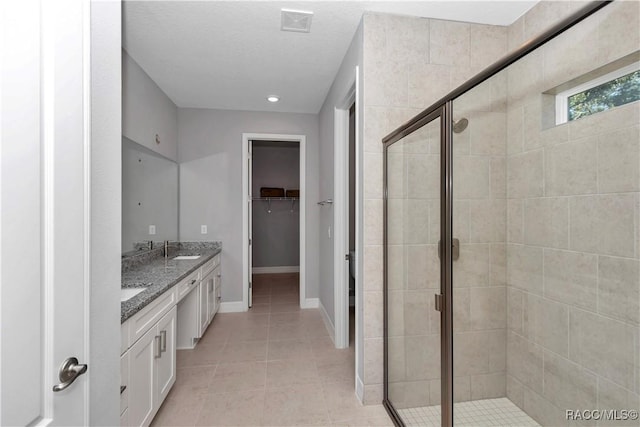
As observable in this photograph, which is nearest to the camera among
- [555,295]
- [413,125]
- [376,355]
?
[555,295]

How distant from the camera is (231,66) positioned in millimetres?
2639

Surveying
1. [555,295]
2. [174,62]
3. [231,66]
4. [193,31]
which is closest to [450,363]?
[555,295]

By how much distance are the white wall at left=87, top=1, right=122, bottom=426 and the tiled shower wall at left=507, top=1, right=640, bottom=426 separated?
5.00ft

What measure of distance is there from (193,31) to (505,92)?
2.08 metres

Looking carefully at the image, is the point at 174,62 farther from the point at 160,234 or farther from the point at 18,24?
the point at 18,24

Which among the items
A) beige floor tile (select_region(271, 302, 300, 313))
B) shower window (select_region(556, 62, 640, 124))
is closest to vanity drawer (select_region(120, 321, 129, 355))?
shower window (select_region(556, 62, 640, 124))

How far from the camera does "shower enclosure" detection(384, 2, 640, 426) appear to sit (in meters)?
0.99

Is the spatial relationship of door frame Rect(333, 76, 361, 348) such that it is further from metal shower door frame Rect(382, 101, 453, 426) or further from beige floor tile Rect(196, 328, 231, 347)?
metal shower door frame Rect(382, 101, 453, 426)

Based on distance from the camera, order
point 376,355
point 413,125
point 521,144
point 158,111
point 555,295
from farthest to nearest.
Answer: point 158,111 < point 376,355 < point 413,125 < point 521,144 < point 555,295

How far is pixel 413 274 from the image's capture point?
1671 mm

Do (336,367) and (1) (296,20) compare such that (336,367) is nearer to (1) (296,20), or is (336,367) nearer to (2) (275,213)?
(1) (296,20)

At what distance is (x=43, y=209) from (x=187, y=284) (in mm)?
1784

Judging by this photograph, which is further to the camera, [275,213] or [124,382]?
[275,213]

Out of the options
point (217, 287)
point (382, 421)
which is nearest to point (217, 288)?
point (217, 287)
